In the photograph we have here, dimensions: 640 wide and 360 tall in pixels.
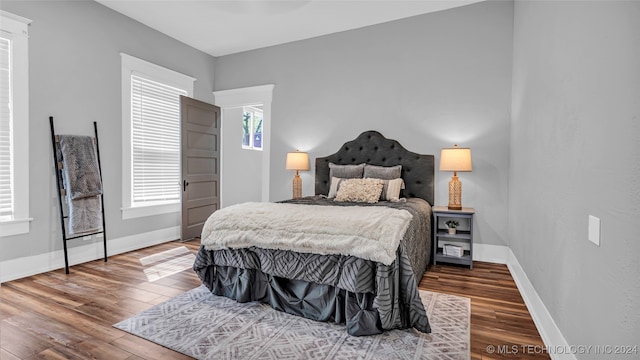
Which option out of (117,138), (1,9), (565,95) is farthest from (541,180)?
(1,9)

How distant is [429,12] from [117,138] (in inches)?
164

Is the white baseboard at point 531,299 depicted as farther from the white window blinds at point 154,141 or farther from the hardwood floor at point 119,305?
the white window blinds at point 154,141

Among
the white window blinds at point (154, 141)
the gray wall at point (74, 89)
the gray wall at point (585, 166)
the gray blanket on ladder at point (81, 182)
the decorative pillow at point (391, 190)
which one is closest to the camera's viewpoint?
the gray wall at point (585, 166)

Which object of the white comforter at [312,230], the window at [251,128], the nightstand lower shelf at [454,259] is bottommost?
the nightstand lower shelf at [454,259]

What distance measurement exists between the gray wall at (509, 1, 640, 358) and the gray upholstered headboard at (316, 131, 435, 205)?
4.74 feet

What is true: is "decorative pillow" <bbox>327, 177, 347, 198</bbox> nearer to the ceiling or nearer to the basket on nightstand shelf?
the basket on nightstand shelf

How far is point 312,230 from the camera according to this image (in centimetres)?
225

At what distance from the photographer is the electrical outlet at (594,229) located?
134 centimetres

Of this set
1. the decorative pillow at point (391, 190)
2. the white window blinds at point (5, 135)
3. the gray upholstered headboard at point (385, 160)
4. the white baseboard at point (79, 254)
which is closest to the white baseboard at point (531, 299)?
the gray upholstered headboard at point (385, 160)

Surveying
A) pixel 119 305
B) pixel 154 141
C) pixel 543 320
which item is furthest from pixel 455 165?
pixel 154 141

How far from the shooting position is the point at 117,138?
4.09m

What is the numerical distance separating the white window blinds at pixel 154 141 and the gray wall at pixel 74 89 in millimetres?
236

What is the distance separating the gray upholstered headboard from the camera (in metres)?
4.02

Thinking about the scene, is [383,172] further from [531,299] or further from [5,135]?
[5,135]
